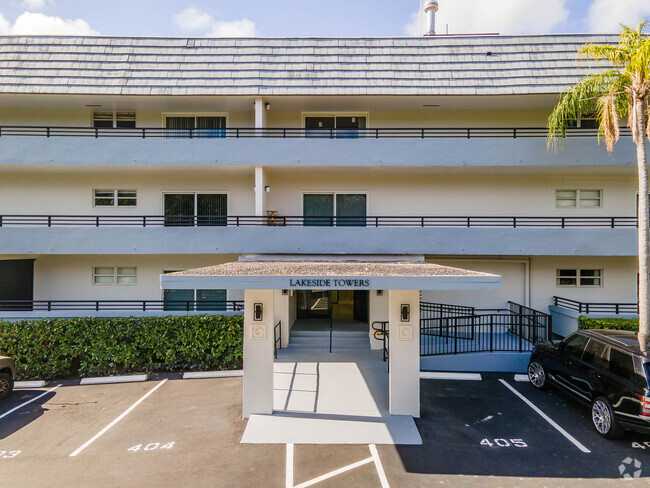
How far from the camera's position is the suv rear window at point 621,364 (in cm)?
634

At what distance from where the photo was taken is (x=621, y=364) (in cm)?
658

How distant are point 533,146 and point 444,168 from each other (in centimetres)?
313

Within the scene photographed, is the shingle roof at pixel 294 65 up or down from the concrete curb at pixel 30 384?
up

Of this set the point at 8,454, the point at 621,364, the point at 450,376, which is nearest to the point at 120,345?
the point at 8,454

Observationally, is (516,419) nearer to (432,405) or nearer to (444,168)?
(432,405)

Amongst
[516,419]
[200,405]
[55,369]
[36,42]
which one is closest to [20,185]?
[36,42]

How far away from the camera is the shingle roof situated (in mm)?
12078

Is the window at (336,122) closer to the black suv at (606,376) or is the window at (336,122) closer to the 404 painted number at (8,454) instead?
the black suv at (606,376)

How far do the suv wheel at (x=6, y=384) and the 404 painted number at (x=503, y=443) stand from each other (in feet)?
38.1

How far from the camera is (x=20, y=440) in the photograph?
6.77 m

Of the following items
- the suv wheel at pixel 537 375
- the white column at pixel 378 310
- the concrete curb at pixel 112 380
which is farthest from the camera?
the white column at pixel 378 310

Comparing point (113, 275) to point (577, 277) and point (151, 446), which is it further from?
point (577, 277)

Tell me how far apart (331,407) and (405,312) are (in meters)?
2.85

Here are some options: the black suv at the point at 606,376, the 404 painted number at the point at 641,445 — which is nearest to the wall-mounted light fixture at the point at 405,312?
the black suv at the point at 606,376
